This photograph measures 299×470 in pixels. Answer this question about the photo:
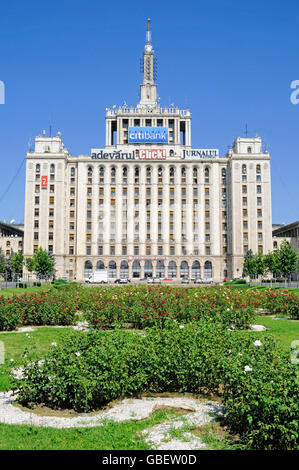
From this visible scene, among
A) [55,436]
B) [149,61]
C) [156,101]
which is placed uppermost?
[149,61]

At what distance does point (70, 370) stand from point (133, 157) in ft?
261

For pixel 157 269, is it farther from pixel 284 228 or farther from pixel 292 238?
pixel 284 228

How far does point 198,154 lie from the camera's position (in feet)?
279

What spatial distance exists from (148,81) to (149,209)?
38.0 metres

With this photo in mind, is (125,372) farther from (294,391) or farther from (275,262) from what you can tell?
(275,262)

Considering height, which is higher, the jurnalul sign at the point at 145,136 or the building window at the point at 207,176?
the jurnalul sign at the point at 145,136

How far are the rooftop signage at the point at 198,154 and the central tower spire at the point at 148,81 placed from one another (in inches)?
774

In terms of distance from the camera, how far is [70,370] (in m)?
7.09

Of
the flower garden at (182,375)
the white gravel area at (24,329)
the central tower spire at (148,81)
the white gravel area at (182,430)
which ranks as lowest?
the white gravel area at (24,329)

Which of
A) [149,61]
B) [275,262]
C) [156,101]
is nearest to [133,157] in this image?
[156,101]

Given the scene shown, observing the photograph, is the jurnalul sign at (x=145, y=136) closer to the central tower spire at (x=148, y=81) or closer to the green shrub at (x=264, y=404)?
the central tower spire at (x=148, y=81)

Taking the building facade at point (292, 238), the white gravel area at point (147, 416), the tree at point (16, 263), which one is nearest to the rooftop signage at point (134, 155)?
the tree at point (16, 263)

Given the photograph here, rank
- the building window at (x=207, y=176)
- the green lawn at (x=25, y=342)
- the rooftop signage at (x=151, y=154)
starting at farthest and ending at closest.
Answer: the building window at (x=207, y=176) → the rooftop signage at (x=151, y=154) → the green lawn at (x=25, y=342)

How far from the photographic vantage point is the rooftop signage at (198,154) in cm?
8475
